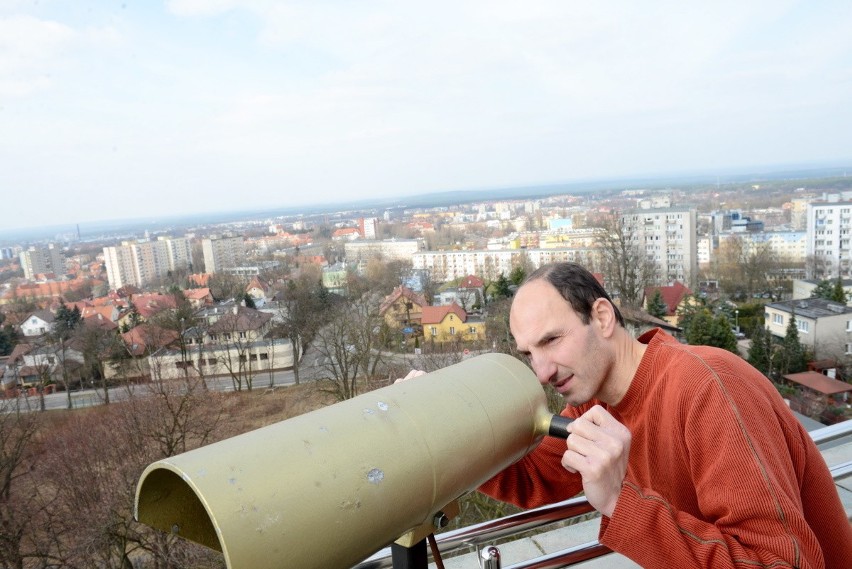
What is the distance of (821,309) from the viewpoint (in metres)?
16.8

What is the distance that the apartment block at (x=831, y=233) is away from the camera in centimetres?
2981

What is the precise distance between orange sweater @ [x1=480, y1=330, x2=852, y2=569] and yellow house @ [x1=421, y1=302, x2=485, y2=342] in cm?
1357

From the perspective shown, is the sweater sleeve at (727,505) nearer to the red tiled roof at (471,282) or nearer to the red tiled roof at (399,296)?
the red tiled roof at (399,296)

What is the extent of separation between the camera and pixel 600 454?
0.81 meters

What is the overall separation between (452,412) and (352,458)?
0.17 metres

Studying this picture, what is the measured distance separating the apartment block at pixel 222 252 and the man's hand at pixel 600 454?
23897mm

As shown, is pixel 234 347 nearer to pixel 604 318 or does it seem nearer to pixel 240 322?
pixel 240 322

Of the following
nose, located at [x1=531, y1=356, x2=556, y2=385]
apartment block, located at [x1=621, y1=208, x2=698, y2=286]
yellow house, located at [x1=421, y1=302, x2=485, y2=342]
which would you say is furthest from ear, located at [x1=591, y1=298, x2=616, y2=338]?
apartment block, located at [x1=621, y1=208, x2=698, y2=286]

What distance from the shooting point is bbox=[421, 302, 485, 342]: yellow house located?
15.3 meters

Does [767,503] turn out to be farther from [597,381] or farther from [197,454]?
[197,454]

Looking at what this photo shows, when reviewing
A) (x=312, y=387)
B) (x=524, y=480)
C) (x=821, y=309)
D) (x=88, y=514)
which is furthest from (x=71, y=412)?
(x=821, y=309)

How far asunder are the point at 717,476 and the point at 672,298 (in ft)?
69.7

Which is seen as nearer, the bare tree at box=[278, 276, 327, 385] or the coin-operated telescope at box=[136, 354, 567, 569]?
the coin-operated telescope at box=[136, 354, 567, 569]

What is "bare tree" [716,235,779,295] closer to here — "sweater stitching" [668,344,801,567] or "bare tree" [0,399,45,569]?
"bare tree" [0,399,45,569]
